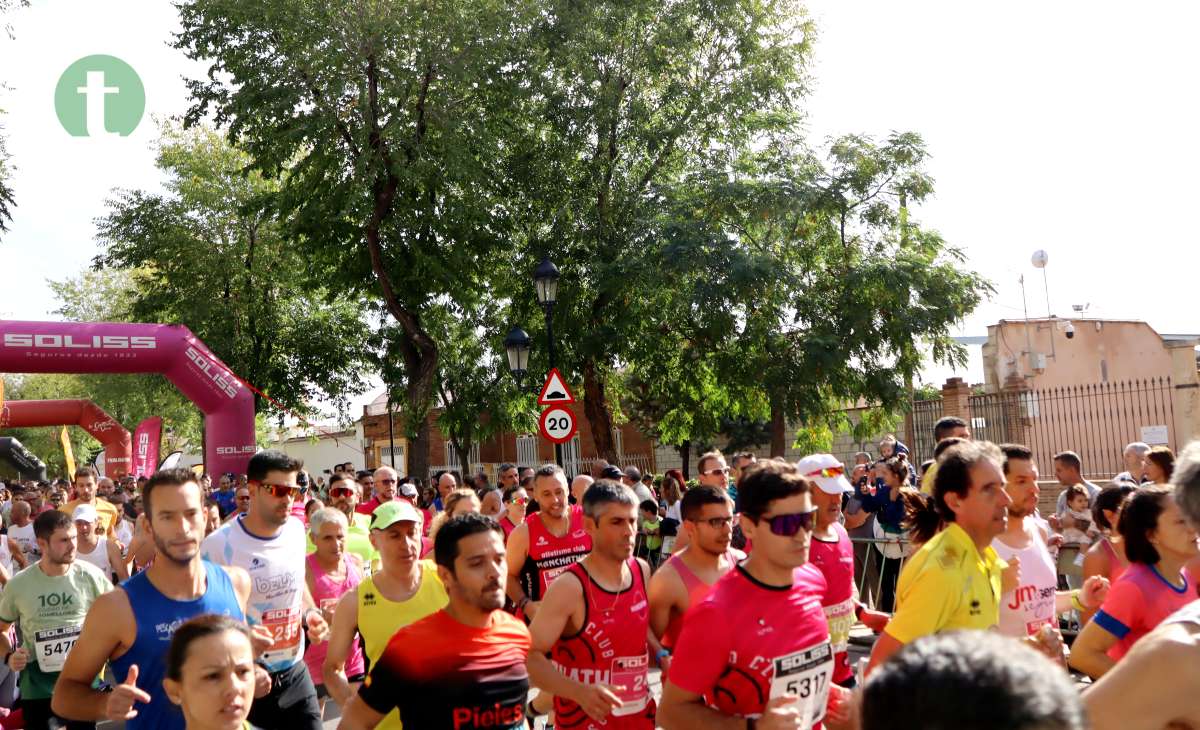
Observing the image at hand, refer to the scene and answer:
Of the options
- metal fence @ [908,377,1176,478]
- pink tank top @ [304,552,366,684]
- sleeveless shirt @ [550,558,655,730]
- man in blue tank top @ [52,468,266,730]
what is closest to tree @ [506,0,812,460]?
metal fence @ [908,377,1176,478]

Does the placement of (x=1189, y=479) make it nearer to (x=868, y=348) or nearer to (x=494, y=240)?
(x=868, y=348)

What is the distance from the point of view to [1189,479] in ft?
8.77

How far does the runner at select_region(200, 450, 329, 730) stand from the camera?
615cm

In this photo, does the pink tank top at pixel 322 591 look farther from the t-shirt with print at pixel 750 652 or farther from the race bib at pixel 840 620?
the t-shirt with print at pixel 750 652

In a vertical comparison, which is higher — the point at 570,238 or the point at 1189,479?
the point at 570,238

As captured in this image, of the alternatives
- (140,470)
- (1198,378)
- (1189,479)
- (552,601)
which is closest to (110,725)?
(552,601)

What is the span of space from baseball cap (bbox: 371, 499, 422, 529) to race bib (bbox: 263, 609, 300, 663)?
85cm

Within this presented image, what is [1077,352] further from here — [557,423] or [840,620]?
[840,620]

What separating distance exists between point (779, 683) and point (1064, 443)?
1763 cm

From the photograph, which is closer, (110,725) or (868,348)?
(110,725)

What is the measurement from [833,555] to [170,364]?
1983cm

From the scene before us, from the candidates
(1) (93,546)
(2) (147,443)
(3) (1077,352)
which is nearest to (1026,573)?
(1) (93,546)

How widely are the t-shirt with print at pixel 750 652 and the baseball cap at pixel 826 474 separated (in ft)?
7.36

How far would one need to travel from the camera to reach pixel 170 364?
23.3m
